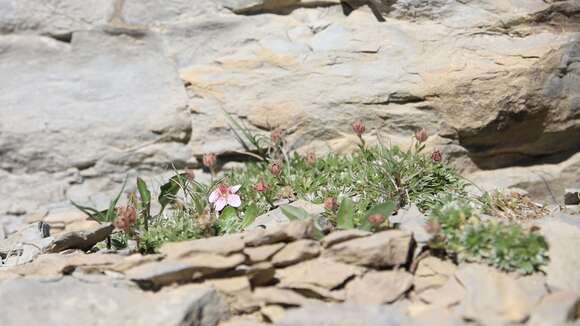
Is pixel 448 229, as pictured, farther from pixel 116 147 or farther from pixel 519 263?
pixel 116 147

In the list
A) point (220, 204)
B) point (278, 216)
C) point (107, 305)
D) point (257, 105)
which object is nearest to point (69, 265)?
point (107, 305)

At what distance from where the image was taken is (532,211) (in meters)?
4.66

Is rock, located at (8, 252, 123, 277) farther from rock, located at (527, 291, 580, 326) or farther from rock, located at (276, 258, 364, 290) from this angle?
rock, located at (527, 291, 580, 326)

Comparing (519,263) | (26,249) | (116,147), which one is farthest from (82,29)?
(519,263)

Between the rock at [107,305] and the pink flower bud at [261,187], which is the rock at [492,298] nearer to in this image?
the rock at [107,305]

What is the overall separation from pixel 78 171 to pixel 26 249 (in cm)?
143

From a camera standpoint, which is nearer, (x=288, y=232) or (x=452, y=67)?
(x=288, y=232)

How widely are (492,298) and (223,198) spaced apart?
2.04m

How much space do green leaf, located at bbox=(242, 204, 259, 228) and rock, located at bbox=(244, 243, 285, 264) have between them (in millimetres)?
801

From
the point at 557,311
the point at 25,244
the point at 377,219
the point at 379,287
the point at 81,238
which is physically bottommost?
the point at 25,244

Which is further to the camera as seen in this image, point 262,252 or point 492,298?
point 262,252

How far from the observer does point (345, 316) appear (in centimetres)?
316

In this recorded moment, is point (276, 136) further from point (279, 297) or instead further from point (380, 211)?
point (279, 297)

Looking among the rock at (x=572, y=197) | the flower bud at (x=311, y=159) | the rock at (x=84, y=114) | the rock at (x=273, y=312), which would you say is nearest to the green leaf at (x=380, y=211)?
the rock at (x=273, y=312)
